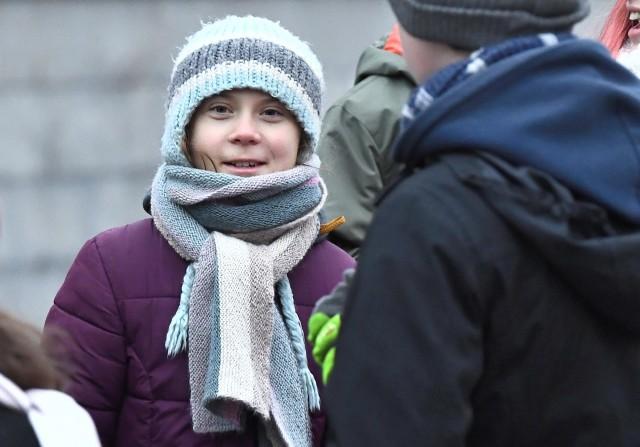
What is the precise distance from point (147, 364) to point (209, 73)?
2.11 feet

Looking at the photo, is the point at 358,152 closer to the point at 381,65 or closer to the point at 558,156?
the point at 381,65

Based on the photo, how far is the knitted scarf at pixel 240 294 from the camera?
2.84m

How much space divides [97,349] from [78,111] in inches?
108

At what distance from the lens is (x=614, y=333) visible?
2080 mm

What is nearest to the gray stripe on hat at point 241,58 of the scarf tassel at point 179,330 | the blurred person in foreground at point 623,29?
the scarf tassel at point 179,330

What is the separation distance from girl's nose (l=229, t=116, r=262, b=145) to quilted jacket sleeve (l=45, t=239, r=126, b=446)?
0.40m

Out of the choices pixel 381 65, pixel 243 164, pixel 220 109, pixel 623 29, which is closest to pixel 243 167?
pixel 243 164

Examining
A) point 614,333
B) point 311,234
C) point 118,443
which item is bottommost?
point 118,443

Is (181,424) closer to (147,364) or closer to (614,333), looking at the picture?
(147,364)

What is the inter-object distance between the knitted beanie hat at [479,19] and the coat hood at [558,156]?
58 millimetres

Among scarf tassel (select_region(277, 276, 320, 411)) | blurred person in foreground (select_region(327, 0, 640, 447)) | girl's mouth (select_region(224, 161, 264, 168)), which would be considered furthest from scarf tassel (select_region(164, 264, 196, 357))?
blurred person in foreground (select_region(327, 0, 640, 447))

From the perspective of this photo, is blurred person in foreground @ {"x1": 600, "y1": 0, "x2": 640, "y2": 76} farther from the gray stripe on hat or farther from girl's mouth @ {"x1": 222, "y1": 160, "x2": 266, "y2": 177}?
girl's mouth @ {"x1": 222, "y1": 160, "x2": 266, "y2": 177}

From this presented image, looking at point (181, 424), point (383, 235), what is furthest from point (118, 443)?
point (383, 235)

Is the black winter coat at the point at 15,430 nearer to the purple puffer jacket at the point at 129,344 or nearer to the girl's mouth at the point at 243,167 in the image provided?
the purple puffer jacket at the point at 129,344
